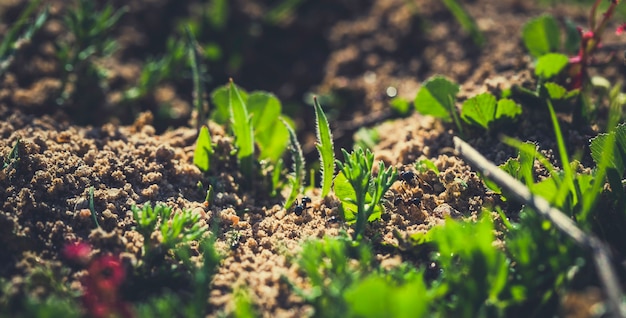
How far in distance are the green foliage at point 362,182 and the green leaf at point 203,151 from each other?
673mm

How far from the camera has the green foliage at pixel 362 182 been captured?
2186mm

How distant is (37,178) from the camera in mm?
2311

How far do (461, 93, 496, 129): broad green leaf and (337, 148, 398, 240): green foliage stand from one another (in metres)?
0.56

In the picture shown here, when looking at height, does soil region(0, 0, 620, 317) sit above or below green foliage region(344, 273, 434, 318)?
above

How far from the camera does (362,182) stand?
7.18 ft

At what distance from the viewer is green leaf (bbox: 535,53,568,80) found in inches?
106

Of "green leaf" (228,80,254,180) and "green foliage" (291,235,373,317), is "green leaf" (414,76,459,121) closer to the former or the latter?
"green leaf" (228,80,254,180)

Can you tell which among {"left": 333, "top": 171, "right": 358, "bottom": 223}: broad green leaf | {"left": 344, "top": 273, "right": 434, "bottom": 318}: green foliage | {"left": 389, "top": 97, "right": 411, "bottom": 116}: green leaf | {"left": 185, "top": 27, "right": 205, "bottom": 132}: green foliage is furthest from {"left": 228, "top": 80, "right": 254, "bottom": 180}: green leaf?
{"left": 344, "top": 273, "right": 434, "bottom": 318}: green foliage

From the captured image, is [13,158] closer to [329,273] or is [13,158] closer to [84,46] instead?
[84,46]

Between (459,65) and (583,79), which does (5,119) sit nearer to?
(459,65)

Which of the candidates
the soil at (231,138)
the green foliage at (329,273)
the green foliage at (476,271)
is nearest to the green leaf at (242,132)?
the soil at (231,138)

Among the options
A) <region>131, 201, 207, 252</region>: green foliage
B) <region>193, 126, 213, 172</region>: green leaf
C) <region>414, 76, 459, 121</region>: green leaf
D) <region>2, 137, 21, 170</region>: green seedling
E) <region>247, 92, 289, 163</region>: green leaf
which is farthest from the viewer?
<region>247, 92, 289, 163</region>: green leaf

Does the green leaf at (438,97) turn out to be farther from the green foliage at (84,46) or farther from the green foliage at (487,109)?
the green foliage at (84,46)

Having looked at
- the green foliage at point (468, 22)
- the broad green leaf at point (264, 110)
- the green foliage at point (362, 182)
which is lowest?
the green foliage at point (362, 182)
